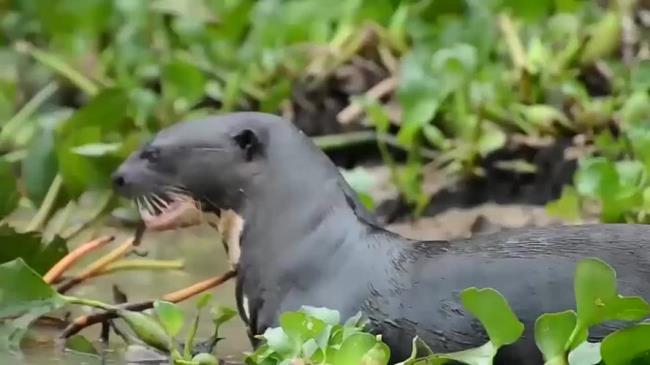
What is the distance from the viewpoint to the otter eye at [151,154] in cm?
155

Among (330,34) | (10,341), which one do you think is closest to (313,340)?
(10,341)

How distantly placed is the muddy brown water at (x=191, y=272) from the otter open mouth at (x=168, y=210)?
0.43 ft

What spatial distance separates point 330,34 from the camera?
3020 mm

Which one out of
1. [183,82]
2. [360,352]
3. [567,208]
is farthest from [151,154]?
[183,82]

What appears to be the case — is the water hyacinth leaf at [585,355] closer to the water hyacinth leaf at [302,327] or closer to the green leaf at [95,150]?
the water hyacinth leaf at [302,327]

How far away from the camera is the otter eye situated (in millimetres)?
1555

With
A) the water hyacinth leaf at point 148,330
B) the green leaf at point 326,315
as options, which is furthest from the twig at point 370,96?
the green leaf at point 326,315

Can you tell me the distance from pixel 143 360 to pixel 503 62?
1.36 m

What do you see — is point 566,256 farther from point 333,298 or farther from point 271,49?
point 271,49

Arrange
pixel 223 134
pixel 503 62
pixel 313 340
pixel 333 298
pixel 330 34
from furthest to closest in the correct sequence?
pixel 330 34 < pixel 503 62 < pixel 223 134 < pixel 333 298 < pixel 313 340

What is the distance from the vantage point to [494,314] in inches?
48.2

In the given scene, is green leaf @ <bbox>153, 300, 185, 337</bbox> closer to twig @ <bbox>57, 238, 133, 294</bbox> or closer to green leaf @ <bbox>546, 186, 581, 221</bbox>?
twig @ <bbox>57, 238, 133, 294</bbox>

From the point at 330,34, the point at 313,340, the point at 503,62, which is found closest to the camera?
the point at 313,340

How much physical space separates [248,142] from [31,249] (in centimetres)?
32
